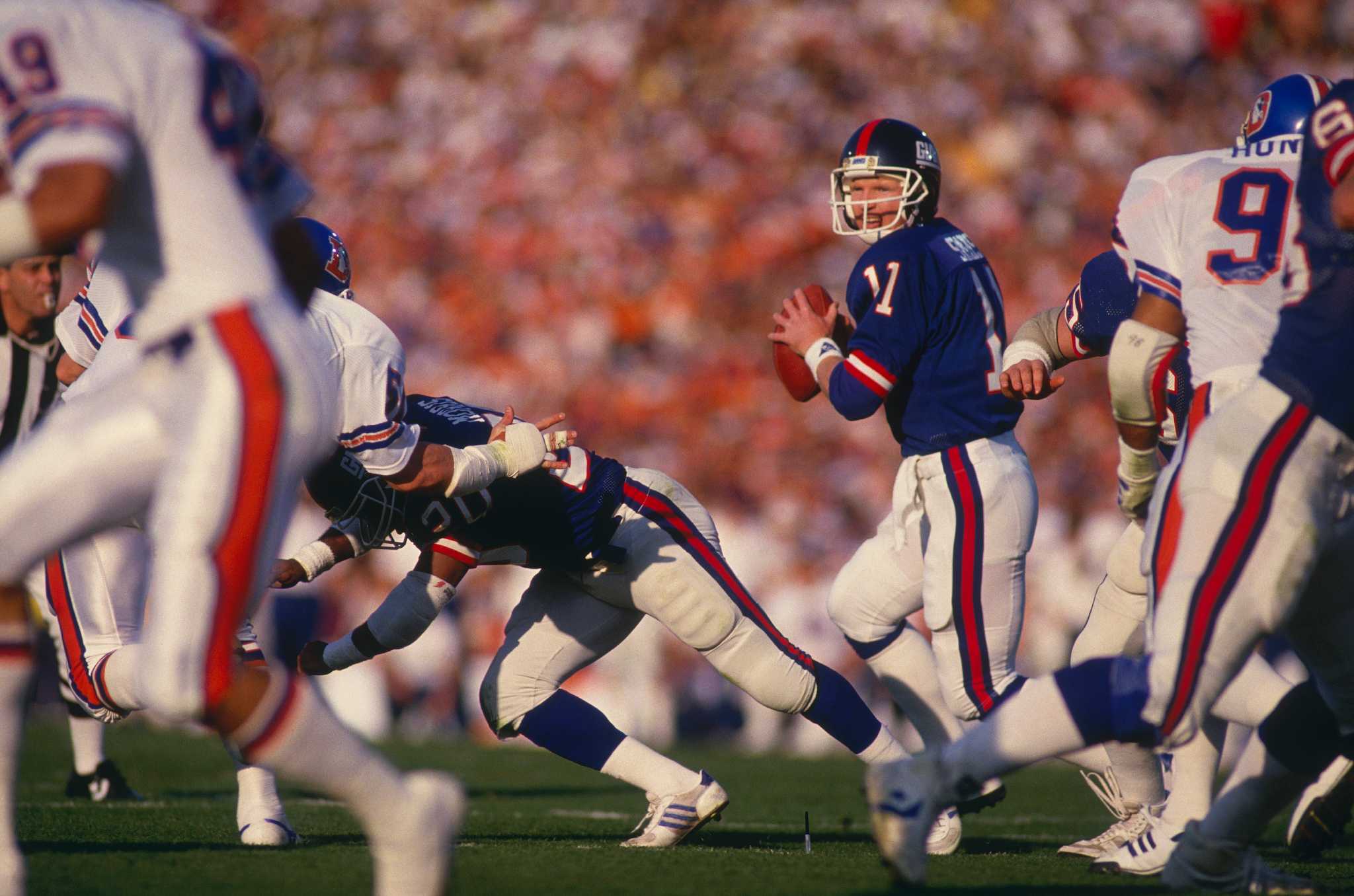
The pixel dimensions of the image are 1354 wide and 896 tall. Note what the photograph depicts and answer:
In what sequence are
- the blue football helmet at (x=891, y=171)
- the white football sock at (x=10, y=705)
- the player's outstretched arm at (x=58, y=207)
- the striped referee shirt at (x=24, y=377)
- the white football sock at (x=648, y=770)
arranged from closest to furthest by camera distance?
the player's outstretched arm at (x=58, y=207) → the white football sock at (x=10, y=705) → the white football sock at (x=648, y=770) → the blue football helmet at (x=891, y=171) → the striped referee shirt at (x=24, y=377)

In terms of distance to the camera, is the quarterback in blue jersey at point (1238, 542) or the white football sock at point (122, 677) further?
the white football sock at point (122, 677)

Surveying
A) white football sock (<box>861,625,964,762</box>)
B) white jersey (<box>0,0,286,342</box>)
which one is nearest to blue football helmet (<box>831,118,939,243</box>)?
white football sock (<box>861,625,964,762</box>)

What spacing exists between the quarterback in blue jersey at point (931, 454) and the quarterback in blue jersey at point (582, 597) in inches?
10.3

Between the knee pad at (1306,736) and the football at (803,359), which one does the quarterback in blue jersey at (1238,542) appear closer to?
the knee pad at (1306,736)

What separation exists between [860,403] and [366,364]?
1350 millimetres

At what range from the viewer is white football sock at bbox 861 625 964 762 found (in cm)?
453

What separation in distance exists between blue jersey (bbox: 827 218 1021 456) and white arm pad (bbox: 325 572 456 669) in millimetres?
1331

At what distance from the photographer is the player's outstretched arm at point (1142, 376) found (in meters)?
3.44

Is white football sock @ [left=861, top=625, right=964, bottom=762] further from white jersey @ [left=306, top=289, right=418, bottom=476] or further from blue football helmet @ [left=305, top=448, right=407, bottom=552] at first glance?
white jersey @ [left=306, top=289, right=418, bottom=476]

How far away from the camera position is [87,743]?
5707 millimetres

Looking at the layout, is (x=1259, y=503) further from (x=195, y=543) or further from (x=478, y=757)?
(x=478, y=757)

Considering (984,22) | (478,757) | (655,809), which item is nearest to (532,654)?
(655,809)

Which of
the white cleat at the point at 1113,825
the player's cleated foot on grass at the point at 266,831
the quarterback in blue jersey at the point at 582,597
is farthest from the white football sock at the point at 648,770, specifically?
the white cleat at the point at 1113,825

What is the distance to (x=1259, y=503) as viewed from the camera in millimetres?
2906
